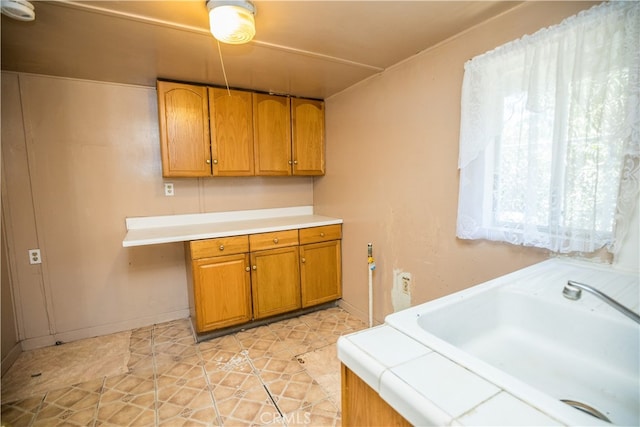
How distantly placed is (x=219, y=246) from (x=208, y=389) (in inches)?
39.3

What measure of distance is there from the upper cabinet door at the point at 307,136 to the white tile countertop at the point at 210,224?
537 millimetres

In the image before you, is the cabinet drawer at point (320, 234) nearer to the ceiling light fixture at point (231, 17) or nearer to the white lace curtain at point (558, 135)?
the white lace curtain at point (558, 135)

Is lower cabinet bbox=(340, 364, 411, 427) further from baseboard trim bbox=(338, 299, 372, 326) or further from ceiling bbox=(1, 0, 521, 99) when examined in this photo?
baseboard trim bbox=(338, 299, 372, 326)

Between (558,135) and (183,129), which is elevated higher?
(183,129)

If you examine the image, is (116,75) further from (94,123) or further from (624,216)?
(624,216)

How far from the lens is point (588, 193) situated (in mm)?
1229

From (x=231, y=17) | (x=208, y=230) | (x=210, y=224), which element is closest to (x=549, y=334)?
(x=231, y=17)

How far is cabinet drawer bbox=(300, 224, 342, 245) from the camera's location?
2.77 meters

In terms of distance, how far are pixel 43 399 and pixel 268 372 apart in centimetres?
136

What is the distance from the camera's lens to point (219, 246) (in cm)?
238

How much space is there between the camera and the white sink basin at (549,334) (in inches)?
32.5

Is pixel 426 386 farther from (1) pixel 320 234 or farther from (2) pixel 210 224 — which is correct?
(2) pixel 210 224

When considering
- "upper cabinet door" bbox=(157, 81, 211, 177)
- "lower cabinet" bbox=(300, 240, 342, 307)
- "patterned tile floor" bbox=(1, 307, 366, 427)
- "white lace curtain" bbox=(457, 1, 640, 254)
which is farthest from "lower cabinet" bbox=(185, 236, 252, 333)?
"white lace curtain" bbox=(457, 1, 640, 254)

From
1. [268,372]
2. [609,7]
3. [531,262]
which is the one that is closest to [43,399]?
[268,372]
